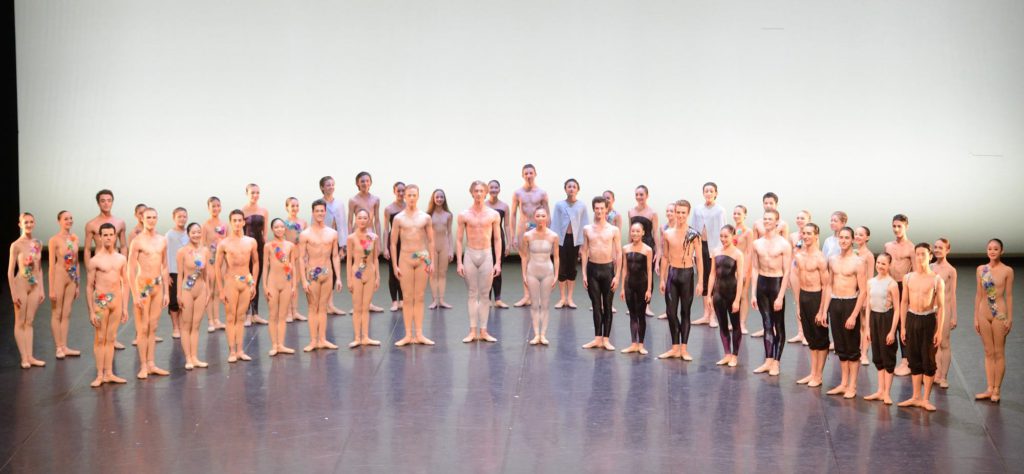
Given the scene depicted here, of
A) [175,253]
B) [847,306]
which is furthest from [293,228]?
[847,306]

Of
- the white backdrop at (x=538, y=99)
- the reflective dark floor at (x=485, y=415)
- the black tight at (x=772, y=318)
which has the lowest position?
the reflective dark floor at (x=485, y=415)

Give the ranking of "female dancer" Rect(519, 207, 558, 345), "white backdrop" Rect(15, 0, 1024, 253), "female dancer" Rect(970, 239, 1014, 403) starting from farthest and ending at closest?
"white backdrop" Rect(15, 0, 1024, 253), "female dancer" Rect(519, 207, 558, 345), "female dancer" Rect(970, 239, 1014, 403)

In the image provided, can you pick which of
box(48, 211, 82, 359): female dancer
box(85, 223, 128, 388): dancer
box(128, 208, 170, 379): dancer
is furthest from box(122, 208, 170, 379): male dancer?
box(48, 211, 82, 359): female dancer

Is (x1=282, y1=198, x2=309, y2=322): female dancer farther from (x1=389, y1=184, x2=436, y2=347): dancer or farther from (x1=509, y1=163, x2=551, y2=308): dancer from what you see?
(x1=509, y1=163, x2=551, y2=308): dancer

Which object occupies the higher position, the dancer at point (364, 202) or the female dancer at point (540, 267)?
the dancer at point (364, 202)

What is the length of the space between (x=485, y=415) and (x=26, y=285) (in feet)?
12.8

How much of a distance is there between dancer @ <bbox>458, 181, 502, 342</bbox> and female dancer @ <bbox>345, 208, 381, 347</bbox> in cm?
75

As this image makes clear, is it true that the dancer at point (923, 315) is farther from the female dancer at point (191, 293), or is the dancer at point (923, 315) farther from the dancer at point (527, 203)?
the female dancer at point (191, 293)

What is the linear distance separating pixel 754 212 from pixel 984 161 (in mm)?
2720

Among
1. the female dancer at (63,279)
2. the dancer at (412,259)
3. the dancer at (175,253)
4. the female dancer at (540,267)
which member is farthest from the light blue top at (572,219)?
the female dancer at (63,279)

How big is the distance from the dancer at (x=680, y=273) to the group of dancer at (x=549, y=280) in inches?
0.5

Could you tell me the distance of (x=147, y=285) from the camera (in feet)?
28.2

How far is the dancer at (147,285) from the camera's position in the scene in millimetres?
8586

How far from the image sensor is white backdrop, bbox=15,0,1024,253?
42.6 ft
